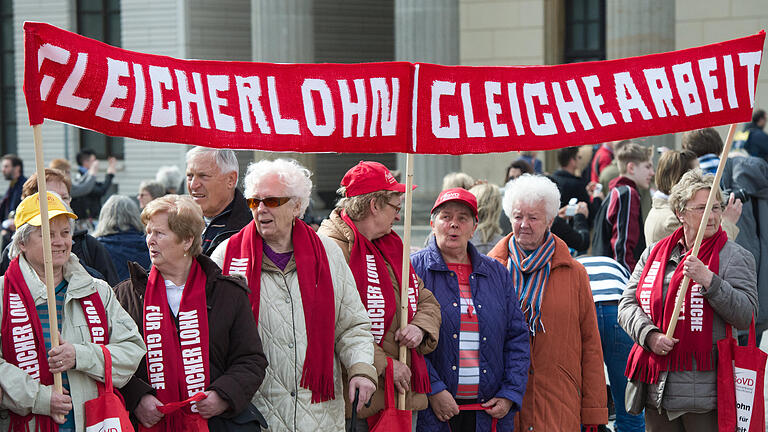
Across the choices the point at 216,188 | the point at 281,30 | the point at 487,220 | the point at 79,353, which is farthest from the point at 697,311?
the point at 281,30

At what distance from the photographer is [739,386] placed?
16.5 ft

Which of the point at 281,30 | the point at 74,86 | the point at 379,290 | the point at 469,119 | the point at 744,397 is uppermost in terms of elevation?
the point at 281,30

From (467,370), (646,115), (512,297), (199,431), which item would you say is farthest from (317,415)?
(646,115)

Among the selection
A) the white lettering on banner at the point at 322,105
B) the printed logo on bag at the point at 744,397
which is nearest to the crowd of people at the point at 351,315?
the printed logo on bag at the point at 744,397

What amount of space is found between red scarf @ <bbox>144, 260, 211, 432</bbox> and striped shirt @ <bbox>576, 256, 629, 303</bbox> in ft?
8.61

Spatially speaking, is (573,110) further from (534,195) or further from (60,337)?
(60,337)

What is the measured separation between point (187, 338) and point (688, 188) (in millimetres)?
2538

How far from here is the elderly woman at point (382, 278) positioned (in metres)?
4.70

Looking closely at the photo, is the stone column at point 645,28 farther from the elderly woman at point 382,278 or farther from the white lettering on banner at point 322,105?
the white lettering on banner at point 322,105

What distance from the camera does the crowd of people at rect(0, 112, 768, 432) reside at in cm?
417

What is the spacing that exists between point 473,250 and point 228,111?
4.63 feet

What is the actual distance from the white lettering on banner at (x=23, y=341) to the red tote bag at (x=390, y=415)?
147 centimetres

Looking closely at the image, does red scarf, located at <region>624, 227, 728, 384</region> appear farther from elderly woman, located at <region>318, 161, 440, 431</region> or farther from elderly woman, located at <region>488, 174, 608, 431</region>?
elderly woman, located at <region>318, 161, 440, 431</region>

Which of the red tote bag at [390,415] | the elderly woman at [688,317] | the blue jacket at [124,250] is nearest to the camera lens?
the red tote bag at [390,415]
